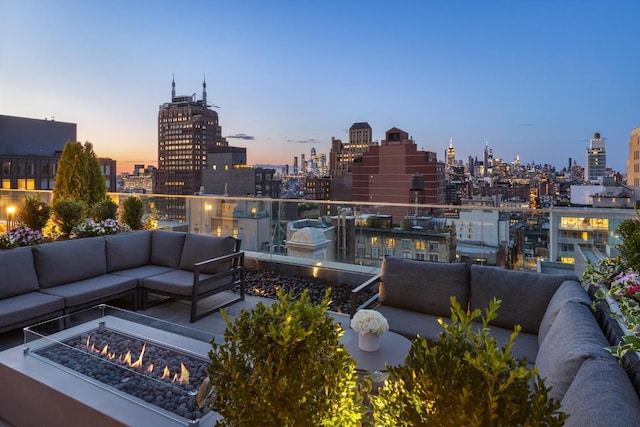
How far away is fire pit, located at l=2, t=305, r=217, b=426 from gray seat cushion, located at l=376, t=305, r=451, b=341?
1488 mm

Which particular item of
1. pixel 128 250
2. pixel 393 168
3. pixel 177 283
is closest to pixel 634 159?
pixel 393 168

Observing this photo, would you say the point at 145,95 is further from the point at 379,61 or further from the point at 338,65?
the point at 379,61

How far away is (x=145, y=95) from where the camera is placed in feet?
54.1

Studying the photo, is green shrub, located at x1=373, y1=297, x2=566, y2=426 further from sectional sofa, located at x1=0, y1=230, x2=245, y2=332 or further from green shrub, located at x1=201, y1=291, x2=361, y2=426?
sectional sofa, located at x1=0, y1=230, x2=245, y2=332

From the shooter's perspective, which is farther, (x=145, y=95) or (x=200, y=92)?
(x=200, y=92)

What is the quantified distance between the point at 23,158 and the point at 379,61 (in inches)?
986

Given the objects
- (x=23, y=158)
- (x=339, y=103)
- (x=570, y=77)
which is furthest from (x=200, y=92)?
(x=570, y=77)

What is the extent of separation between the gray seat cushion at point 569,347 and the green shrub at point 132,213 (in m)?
6.28

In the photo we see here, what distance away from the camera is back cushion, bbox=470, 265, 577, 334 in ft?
9.97

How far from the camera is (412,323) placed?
3.26m

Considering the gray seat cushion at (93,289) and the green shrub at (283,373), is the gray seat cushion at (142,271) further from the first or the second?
the green shrub at (283,373)

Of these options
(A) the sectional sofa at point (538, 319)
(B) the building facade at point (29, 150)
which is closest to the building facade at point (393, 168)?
(B) the building facade at point (29, 150)

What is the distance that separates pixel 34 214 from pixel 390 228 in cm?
533

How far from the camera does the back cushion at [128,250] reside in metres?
4.93
